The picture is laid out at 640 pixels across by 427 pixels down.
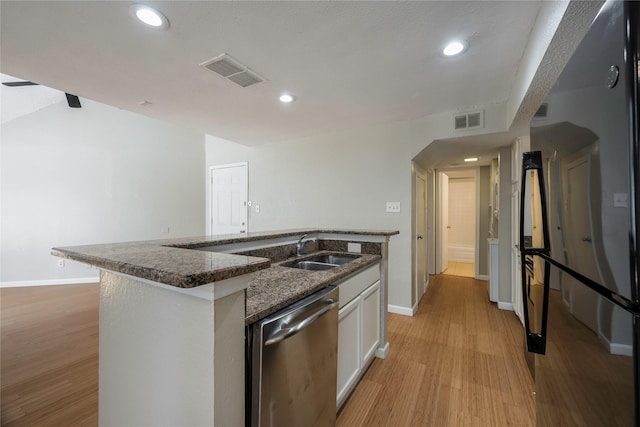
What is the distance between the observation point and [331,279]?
138cm

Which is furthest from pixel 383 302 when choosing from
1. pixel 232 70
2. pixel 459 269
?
pixel 459 269

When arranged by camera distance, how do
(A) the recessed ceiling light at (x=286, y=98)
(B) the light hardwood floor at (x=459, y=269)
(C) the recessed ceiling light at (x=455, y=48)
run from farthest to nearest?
(B) the light hardwood floor at (x=459, y=269) < (A) the recessed ceiling light at (x=286, y=98) < (C) the recessed ceiling light at (x=455, y=48)

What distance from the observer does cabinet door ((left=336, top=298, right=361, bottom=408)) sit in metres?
1.59

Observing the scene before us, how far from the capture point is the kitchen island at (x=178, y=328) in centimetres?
75

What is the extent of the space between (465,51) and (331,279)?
1.84 meters

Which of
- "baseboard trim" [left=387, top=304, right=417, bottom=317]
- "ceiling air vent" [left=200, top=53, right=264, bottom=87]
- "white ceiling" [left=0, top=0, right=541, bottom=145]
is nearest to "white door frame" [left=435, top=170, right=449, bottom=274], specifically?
"baseboard trim" [left=387, top=304, right=417, bottom=317]

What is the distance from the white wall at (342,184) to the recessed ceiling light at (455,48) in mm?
1387

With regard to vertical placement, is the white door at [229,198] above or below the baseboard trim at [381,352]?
above

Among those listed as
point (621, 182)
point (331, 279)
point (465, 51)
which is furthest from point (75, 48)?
point (621, 182)

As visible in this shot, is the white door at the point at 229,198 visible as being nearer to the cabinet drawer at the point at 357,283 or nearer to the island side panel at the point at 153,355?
the cabinet drawer at the point at 357,283

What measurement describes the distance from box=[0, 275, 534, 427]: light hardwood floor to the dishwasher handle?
0.91 m

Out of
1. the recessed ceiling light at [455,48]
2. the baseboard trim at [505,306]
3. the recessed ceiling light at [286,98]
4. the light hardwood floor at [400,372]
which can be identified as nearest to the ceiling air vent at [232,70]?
the recessed ceiling light at [286,98]

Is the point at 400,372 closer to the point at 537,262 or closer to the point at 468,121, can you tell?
the point at 537,262

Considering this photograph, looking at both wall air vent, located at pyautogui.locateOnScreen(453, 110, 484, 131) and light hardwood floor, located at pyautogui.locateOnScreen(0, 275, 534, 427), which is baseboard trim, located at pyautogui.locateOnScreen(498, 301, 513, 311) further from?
wall air vent, located at pyautogui.locateOnScreen(453, 110, 484, 131)
